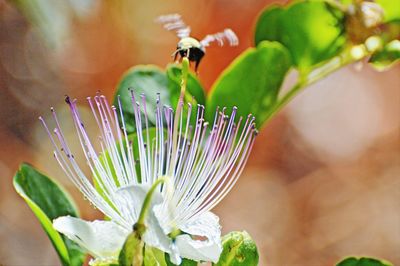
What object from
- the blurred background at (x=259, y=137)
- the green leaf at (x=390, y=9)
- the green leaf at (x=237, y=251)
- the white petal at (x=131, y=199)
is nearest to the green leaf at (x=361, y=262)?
the green leaf at (x=237, y=251)

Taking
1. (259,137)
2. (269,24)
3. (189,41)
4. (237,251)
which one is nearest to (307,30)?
(269,24)

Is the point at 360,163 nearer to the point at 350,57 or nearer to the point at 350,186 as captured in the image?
the point at 350,186

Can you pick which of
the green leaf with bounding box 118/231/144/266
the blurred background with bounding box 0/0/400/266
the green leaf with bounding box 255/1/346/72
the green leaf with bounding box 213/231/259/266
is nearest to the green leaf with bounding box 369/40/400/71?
the green leaf with bounding box 255/1/346/72

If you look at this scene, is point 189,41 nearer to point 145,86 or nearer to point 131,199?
point 145,86

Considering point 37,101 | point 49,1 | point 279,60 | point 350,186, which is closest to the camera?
point 279,60

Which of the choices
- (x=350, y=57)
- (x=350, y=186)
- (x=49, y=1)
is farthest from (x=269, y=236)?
(x=350, y=57)

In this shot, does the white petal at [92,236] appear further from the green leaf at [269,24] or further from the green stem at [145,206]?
the green leaf at [269,24]
